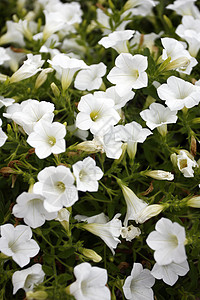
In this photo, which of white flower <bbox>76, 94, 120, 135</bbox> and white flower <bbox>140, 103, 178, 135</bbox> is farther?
white flower <bbox>140, 103, 178, 135</bbox>

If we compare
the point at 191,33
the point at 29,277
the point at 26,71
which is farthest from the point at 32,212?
the point at 191,33

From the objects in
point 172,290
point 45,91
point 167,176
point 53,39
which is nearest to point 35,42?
point 53,39

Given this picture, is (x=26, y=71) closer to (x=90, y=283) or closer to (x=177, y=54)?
(x=177, y=54)

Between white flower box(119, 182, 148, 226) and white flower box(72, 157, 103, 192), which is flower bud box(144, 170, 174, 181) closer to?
white flower box(119, 182, 148, 226)

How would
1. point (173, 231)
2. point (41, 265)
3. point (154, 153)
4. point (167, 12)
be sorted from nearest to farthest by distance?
point (173, 231) < point (41, 265) < point (154, 153) < point (167, 12)

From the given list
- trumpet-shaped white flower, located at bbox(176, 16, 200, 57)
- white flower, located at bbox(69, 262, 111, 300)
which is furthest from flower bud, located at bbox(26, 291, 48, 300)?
trumpet-shaped white flower, located at bbox(176, 16, 200, 57)

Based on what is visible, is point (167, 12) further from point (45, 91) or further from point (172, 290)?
point (172, 290)
